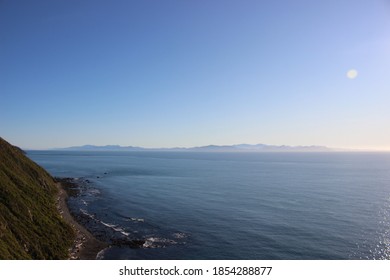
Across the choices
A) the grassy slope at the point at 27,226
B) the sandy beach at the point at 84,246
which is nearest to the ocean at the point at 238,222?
the sandy beach at the point at 84,246

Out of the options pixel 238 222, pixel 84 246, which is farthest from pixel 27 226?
pixel 238 222

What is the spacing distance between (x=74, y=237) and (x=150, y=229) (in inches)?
520

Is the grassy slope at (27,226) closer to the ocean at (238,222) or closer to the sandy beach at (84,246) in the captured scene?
the sandy beach at (84,246)

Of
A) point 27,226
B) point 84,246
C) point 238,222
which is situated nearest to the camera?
point 27,226

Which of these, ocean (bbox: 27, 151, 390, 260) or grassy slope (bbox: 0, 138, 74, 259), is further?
ocean (bbox: 27, 151, 390, 260)

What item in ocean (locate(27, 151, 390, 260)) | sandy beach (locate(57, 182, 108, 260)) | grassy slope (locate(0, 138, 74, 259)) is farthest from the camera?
ocean (locate(27, 151, 390, 260))


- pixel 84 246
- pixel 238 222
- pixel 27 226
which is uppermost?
pixel 27 226

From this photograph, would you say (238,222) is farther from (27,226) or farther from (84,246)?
(27,226)

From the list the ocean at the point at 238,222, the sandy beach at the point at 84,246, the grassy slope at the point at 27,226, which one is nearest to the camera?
the grassy slope at the point at 27,226

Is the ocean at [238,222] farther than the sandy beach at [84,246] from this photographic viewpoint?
Yes

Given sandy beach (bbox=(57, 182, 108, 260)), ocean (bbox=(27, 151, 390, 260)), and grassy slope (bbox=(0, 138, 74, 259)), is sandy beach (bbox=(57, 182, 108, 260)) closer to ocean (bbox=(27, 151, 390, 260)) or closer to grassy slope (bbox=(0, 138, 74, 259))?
grassy slope (bbox=(0, 138, 74, 259))

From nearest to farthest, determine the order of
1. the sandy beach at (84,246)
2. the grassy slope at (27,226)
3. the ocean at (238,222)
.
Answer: the grassy slope at (27,226)
the sandy beach at (84,246)
the ocean at (238,222)

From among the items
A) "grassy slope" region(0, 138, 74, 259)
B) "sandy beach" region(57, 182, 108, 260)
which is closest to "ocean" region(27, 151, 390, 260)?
"sandy beach" region(57, 182, 108, 260)
